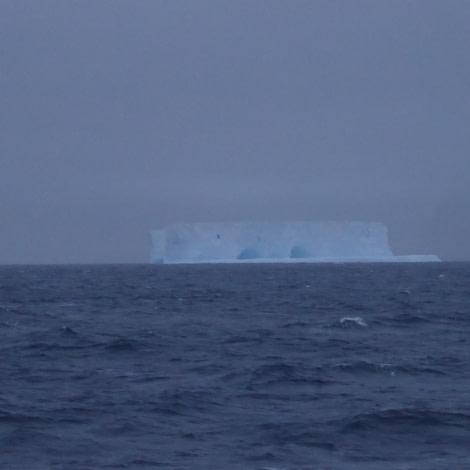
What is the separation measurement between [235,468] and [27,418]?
231cm

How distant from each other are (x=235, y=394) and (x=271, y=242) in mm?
44785

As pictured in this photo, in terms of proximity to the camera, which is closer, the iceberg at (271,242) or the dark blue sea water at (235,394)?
the dark blue sea water at (235,394)

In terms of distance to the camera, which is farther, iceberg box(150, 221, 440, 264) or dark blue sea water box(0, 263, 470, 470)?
iceberg box(150, 221, 440, 264)

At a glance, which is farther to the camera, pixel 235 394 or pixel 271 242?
pixel 271 242

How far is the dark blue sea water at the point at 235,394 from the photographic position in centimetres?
693

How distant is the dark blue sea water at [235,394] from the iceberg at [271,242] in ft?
113

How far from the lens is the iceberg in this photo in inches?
2056

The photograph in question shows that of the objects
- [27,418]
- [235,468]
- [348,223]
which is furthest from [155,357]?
[348,223]

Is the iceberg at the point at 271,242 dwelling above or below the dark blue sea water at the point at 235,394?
above

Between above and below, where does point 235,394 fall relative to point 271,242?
below

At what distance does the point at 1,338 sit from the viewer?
14.3 m

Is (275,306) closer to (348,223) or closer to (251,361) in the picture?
(251,361)

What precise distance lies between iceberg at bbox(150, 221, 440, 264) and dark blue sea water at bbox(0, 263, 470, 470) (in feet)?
113

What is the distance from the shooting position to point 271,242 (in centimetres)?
5384
